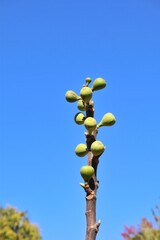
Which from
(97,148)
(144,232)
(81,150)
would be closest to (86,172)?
(97,148)

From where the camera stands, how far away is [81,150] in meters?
2.33

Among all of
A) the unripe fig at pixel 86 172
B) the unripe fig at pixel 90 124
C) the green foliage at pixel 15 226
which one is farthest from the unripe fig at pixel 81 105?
the green foliage at pixel 15 226

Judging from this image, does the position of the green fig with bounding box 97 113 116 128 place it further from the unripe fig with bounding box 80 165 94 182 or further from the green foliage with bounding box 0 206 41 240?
the green foliage with bounding box 0 206 41 240

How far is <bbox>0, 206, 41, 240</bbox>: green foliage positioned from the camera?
3209 centimetres

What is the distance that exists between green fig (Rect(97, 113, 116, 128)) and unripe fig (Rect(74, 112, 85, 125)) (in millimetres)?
132

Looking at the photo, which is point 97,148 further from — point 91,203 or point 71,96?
point 71,96

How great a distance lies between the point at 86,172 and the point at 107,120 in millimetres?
542

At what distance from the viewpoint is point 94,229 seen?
6.55 feet

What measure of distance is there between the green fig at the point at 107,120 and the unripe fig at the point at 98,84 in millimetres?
202

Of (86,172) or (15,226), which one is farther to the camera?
(15,226)

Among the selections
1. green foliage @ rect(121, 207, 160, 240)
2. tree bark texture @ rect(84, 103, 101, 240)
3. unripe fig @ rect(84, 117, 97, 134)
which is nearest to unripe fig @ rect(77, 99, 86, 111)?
unripe fig @ rect(84, 117, 97, 134)

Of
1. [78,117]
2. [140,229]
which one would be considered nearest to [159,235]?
[140,229]

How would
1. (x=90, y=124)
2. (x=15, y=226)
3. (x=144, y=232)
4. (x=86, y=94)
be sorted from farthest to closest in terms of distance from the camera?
(x=15, y=226) < (x=144, y=232) < (x=86, y=94) < (x=90, y=124)

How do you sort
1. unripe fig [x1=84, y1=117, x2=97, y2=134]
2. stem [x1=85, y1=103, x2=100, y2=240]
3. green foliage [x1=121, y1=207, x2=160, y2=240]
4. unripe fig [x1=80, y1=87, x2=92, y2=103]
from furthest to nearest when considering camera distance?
green foliage [x1=121, y1=207, x2=160, y2=240] → unripe fig [x1=80, y1=87, x2=92, y2=103] → unripe fig [x1=84, y1=117, x2=97, y2=134] → stem [x1=85, y1=103, x2=100, y2=240]
